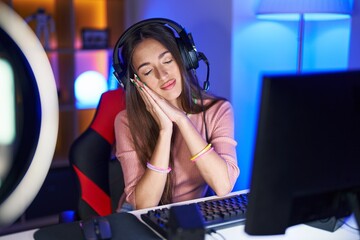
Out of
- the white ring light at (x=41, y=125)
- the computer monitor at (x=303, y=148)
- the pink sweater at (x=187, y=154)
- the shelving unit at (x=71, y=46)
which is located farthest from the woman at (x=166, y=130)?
the shelving unit at (x=71, y=46)

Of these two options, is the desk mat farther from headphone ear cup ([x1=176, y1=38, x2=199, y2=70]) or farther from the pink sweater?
headphone ear cup ([x1=176, y1=38, x2=199, y2=70])

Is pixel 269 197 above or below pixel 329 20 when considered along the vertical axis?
below

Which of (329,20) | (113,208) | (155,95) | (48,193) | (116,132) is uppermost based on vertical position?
(329,20)

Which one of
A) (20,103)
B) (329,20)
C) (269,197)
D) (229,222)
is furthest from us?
(329,20)

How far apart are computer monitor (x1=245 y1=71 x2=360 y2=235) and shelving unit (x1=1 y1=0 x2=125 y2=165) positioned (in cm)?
198

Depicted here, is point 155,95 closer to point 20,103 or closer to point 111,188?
point 111,188

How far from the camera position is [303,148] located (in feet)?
2.08

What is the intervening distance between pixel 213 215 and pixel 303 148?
1.20 ft

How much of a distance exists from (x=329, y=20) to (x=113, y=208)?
131 centimetres

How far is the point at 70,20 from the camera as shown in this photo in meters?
2.50

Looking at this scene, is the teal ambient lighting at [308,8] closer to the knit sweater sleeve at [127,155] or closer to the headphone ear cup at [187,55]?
the headphone ear cup at [187,55]

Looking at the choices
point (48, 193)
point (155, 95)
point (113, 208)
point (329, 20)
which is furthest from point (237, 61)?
point (48, 193)

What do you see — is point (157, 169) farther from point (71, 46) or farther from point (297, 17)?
point (71, 46)

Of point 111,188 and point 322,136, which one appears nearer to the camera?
point 322,136
